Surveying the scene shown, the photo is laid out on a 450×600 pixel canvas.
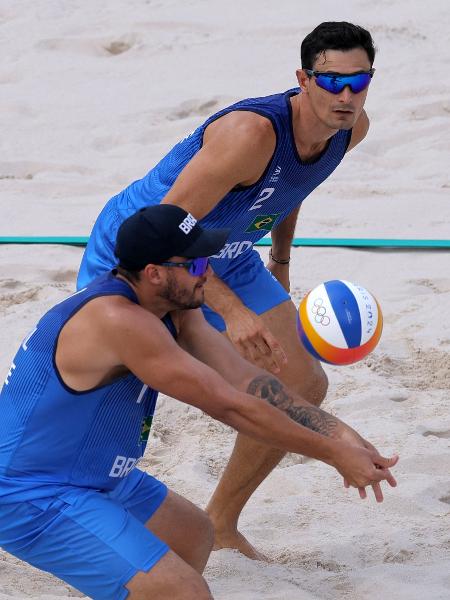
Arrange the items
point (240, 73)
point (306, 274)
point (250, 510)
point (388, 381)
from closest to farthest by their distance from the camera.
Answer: point (250, 510), point (388, 381), point (306, 274), point (240, 73)

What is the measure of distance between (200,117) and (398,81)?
4.85 ft

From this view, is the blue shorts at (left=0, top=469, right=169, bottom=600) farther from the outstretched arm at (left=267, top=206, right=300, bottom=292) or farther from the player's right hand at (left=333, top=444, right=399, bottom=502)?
the outstretched arm at (left=267, top=206, right=300, bottom=292)

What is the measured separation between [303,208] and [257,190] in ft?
11.1

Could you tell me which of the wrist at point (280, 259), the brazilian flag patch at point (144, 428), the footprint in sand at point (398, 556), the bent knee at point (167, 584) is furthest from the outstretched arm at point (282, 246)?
the bent knee at point (167, 584)

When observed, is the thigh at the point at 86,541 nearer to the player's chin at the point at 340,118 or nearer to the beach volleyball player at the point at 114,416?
the beach volleyball player at the point at 114,416

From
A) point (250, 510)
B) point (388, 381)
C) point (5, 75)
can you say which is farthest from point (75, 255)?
point (5, 75)

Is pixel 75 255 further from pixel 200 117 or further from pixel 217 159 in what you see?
pixel 217 159

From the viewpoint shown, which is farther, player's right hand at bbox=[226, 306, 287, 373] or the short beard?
player's right hand at bbox=[226, 306, 287, 373]

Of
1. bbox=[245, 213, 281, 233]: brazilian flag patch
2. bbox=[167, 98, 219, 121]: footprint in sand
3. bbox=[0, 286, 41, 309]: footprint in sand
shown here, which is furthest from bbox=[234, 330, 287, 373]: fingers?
bbox=[167, 98, 219, 121]: footprint in sand

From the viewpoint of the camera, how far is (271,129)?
4023 mm

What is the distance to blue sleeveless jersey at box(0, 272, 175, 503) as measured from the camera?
10.5 ft

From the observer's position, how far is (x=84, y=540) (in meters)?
3.14

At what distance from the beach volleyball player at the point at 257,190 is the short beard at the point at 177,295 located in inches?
27.3

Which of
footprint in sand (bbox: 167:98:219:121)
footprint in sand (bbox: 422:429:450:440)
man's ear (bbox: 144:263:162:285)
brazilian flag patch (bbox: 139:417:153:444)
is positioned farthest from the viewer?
footprint in sand (bbox: 167:98:219:121)
